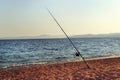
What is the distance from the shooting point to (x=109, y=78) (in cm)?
1280

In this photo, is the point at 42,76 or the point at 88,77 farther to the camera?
the point at 42,76

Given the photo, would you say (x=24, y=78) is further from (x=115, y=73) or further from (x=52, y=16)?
(x=115, y=73)

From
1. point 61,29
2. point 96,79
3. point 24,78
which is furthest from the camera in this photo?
point 61,29

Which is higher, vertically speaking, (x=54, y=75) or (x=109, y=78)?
(x=109, y=78)

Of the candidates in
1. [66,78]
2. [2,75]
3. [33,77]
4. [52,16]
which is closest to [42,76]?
[33,77]

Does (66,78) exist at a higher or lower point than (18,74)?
higher

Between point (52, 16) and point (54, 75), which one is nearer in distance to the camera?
point (54, 75)

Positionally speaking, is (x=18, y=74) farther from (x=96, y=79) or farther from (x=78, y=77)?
(x=96, y=79)

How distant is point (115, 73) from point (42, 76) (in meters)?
4.43

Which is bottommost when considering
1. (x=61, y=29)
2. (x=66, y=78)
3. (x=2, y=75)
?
(x=2, y=75)

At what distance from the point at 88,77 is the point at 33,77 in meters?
3.34

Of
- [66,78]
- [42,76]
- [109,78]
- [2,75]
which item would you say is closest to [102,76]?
[109,78]

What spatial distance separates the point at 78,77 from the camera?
44.1 feet

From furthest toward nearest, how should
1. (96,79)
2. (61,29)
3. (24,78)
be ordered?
(61,29) < (24,78) < (96,79)
